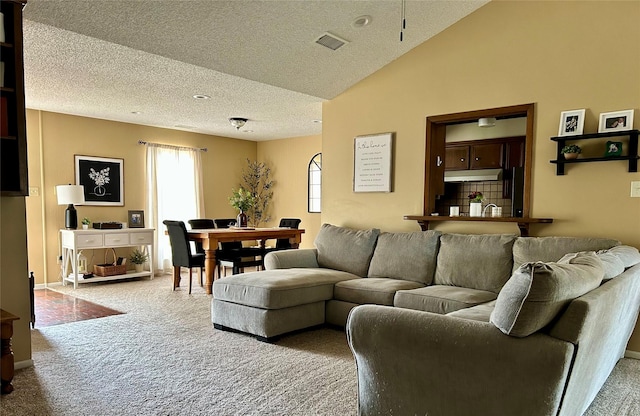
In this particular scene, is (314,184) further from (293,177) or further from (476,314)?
(476,314)

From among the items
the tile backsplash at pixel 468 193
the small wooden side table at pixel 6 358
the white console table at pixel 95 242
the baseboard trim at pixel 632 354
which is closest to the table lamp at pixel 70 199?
the white console table at pixel 95 242

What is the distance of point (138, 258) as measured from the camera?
251 inches

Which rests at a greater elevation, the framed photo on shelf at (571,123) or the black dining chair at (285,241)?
the framed photo on shelf at (571,123)

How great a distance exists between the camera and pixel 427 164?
4.27 m

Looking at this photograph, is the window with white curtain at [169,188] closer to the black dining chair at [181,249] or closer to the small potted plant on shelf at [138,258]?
the small potted plant on shelf at [138,258]

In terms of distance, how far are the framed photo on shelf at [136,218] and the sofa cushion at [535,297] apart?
5.87m

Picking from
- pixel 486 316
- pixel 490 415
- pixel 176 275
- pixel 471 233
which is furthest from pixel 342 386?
pixel 176 275

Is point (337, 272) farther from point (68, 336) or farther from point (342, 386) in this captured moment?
point (68, 336)

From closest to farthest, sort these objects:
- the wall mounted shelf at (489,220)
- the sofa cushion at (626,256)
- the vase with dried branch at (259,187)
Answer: the sofa cushion at (626,256), the wall mounted shelf at (489,220), the vase with dried branch at (259,187)

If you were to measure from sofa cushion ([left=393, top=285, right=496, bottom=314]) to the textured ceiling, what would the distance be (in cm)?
→ 231

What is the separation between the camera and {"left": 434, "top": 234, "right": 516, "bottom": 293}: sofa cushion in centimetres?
338

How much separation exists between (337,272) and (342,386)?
1.60 metres

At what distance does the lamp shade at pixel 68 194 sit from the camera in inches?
215

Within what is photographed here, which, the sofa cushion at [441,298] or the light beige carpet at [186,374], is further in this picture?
the sofa cushion at [441,298]
